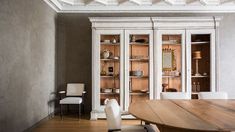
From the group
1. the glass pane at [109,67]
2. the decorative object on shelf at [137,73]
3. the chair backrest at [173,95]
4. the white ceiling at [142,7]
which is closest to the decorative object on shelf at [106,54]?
the glass pane at [109,67]

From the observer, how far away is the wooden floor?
4711 millimetres

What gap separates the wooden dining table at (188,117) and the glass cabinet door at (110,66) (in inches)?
102

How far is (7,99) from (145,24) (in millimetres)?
3266

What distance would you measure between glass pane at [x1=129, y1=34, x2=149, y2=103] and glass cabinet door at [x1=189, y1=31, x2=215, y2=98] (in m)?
0.98

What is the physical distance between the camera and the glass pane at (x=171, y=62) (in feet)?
19.1

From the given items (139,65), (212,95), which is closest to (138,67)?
(139,65)

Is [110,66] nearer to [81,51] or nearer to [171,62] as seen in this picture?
[81,51]

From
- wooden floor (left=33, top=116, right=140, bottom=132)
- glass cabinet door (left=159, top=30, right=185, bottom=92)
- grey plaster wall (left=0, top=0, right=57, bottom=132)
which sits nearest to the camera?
grey plaster wall (left=0, top=0, right=57, bottom=132)

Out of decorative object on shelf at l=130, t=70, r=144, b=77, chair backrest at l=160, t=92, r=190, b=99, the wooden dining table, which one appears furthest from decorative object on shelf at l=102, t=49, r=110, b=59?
the wooden dining table

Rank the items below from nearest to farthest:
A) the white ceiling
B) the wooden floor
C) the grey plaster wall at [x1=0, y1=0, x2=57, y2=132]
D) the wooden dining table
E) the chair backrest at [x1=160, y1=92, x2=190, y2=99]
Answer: the wooden dining table, the grey plaster wall at [x1=0, y1=0, x2=57, y2=132], the chair backrest at [x1=160, y1=92, x2=190, y2=99], the wooden floor, the white ceiling

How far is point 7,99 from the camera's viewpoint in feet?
12.0

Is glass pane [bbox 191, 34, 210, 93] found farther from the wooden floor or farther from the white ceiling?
the wooden floor

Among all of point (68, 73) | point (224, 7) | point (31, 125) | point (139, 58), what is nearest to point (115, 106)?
point (31, 125)

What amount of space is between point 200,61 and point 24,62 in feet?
12.2
